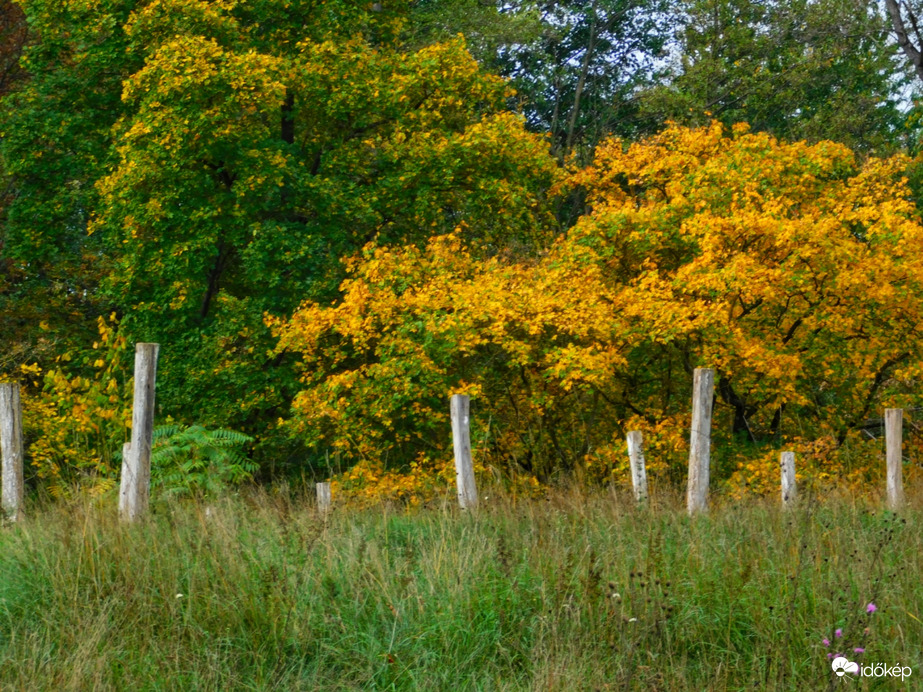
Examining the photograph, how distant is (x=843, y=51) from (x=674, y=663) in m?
23.3

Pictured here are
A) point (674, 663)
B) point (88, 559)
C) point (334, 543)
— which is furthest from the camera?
point (334, 543)

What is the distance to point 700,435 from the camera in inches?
347

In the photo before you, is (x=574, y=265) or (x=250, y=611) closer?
(x=250, y=611)

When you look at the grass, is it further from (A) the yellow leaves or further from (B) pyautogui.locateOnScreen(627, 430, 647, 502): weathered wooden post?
(A) the yellow leaves

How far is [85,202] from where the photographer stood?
18.0m

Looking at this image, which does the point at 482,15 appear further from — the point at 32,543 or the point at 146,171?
the point at 32,543

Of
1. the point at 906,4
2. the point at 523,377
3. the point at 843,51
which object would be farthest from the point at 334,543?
the point at 843,51

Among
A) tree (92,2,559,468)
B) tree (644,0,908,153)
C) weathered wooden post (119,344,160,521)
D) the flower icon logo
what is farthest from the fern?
tree (644,0,908,153)

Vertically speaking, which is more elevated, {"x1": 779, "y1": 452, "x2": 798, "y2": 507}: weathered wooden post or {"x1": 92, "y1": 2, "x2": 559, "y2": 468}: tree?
{"x1": 92, "y1": 2, "x2": 559, "y2": 468}: tree

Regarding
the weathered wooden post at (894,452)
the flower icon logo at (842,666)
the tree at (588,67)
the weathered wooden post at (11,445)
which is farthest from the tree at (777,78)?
the flower icon logo at (842,666)

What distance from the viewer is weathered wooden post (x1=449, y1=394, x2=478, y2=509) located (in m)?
8.23

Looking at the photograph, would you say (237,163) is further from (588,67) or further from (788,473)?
(588,67)

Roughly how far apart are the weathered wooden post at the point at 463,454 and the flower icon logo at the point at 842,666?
11.6ft

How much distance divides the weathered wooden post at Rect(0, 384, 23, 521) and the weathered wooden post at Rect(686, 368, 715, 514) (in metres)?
4.90
